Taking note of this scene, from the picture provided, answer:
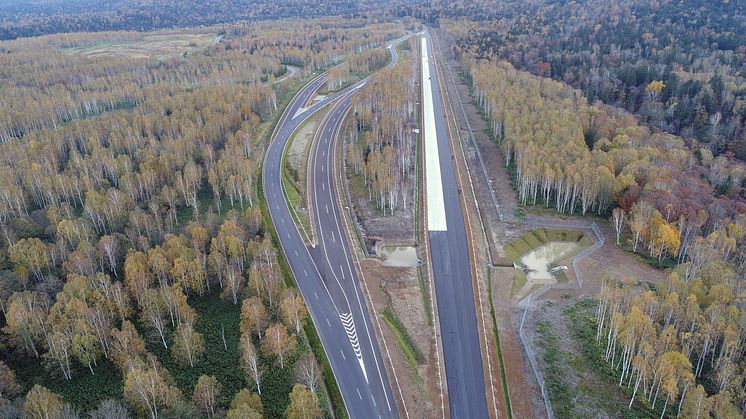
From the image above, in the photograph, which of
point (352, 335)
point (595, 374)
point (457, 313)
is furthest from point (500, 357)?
point (352, 335)

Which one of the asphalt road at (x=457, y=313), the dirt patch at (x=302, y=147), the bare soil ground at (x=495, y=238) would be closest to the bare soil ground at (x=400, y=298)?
the asphalt road at (x=457, y=313)

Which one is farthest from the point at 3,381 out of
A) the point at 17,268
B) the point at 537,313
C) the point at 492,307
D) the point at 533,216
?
Answer: the point at 533,216

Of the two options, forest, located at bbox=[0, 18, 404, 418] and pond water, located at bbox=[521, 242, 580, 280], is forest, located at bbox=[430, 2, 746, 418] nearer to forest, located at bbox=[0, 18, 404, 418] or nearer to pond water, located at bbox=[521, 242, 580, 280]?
pond water, located at bbox=[521, 242, 580, 280]

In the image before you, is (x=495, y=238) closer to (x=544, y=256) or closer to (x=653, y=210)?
(x=544, y=256)

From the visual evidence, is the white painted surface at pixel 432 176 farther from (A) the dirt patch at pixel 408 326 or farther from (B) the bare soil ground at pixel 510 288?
(A) the dirt patch at pixel 408 326

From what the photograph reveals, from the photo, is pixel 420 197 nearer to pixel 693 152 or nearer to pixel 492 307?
pixel 492 307

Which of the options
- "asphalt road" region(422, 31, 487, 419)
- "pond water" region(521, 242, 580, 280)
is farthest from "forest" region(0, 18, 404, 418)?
"pond water" region(521, 242, 580, 280)
